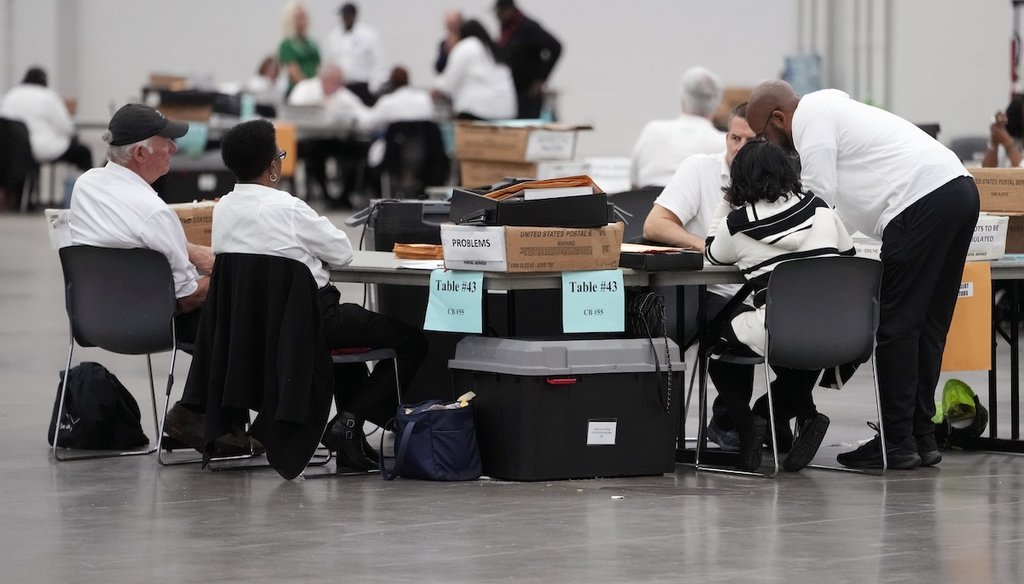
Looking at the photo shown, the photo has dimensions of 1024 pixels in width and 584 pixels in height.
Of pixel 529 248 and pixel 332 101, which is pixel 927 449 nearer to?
pixel 529 248

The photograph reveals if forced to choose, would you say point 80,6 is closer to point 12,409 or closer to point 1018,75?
point 1018,75

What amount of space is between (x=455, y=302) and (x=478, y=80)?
25.9ft

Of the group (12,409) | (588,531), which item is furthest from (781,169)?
(12,409)

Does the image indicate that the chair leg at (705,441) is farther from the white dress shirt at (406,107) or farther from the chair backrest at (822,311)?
the white dress shirt at (406,107)

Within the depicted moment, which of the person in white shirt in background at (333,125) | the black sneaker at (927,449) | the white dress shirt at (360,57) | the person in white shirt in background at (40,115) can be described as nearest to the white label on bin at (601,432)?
the black sneaker at (927,449)

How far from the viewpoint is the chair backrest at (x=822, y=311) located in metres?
4.93

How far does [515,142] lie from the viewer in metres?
8.81

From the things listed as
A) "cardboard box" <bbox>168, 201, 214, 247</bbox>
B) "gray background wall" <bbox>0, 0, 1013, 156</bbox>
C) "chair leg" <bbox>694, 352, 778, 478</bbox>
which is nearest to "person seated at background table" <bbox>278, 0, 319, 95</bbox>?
"gray background wall" <bbox>0, 0, 1013, 156</bbox>

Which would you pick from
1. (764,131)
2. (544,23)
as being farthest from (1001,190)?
(544,23)

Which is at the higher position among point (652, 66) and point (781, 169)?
point (652, 66)

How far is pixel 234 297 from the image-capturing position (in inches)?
193

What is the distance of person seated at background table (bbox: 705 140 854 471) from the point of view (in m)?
4.97

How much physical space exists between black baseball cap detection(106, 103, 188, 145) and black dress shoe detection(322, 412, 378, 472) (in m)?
1.13

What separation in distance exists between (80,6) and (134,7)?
0.61 m
